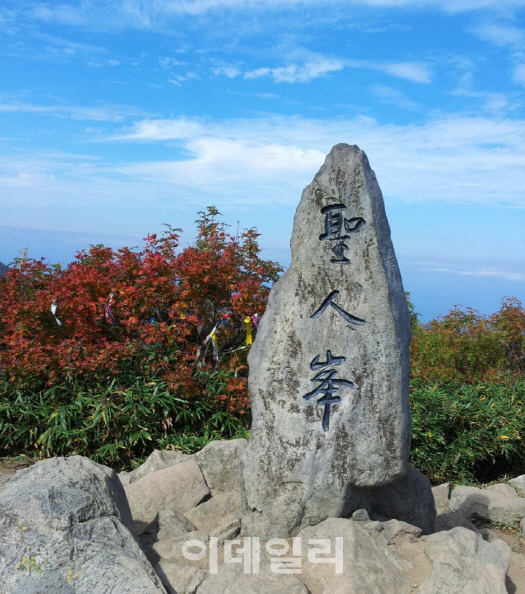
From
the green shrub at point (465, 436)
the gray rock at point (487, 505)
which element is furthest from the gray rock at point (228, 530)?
the green shrub at point (465, 436)

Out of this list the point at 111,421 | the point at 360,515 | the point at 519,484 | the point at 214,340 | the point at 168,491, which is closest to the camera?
the point at 360,515

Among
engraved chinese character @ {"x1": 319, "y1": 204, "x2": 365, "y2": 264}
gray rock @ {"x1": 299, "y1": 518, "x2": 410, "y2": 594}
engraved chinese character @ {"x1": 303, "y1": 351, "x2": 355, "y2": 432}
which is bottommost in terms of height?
gray rock @ {"x1": 299, "y1": 518, "x2": 410, "y2": 594}

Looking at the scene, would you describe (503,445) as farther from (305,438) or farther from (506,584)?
(305,438)

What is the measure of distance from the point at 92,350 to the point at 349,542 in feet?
12.3

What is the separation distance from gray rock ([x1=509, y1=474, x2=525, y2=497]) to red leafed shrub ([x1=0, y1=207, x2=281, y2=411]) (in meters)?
2.78

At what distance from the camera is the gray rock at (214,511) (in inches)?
171

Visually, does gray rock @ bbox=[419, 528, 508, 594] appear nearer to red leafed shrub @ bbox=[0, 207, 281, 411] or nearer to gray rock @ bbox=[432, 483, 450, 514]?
gray rock @ bbox=[432, 483, 450, 514]

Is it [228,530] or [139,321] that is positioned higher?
[139,321]

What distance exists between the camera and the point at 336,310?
12.8 ft

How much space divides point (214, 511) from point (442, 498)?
2238mm

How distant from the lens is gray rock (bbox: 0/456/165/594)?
3223mm

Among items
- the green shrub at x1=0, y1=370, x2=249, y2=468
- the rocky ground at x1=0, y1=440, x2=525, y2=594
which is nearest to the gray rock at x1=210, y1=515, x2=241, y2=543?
the rocky ground at x1=0, y1=440, x2=525, y2=594

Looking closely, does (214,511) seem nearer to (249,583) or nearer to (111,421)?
(249,583)

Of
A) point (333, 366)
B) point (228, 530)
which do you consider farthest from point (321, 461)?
point (228, 530)
